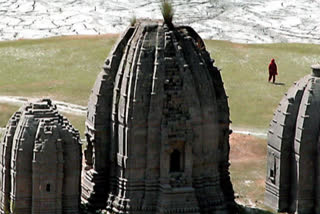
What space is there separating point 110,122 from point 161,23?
4.55m

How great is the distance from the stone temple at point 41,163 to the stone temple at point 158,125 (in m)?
2.05

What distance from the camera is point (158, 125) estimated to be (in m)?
41.0

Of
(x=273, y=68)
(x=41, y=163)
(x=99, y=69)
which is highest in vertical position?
(x=41, y=163)

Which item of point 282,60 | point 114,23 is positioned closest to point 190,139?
point 282,60

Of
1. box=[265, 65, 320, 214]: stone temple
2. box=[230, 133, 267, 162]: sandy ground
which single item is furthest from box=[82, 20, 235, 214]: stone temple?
box=[230, 133, 267, 162]: sandy ground

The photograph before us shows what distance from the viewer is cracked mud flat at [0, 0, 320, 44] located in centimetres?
8969

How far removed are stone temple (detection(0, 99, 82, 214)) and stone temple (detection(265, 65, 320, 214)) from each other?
9.31m

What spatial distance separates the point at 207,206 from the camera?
42.2 meters

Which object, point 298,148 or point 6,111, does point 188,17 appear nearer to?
point 6,111

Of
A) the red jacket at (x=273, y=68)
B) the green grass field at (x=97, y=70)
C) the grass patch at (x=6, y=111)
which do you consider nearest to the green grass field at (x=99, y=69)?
the green grass field at (x=97, y=70)

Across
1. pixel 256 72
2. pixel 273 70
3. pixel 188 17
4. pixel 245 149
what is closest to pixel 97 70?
pixel 256 72

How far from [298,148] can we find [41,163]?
441 inches

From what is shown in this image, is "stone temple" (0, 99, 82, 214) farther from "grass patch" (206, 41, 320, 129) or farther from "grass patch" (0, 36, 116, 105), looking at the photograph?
"grass patch" (0, 36, 116, 105)

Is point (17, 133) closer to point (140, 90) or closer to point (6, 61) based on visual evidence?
point (140, 90)
